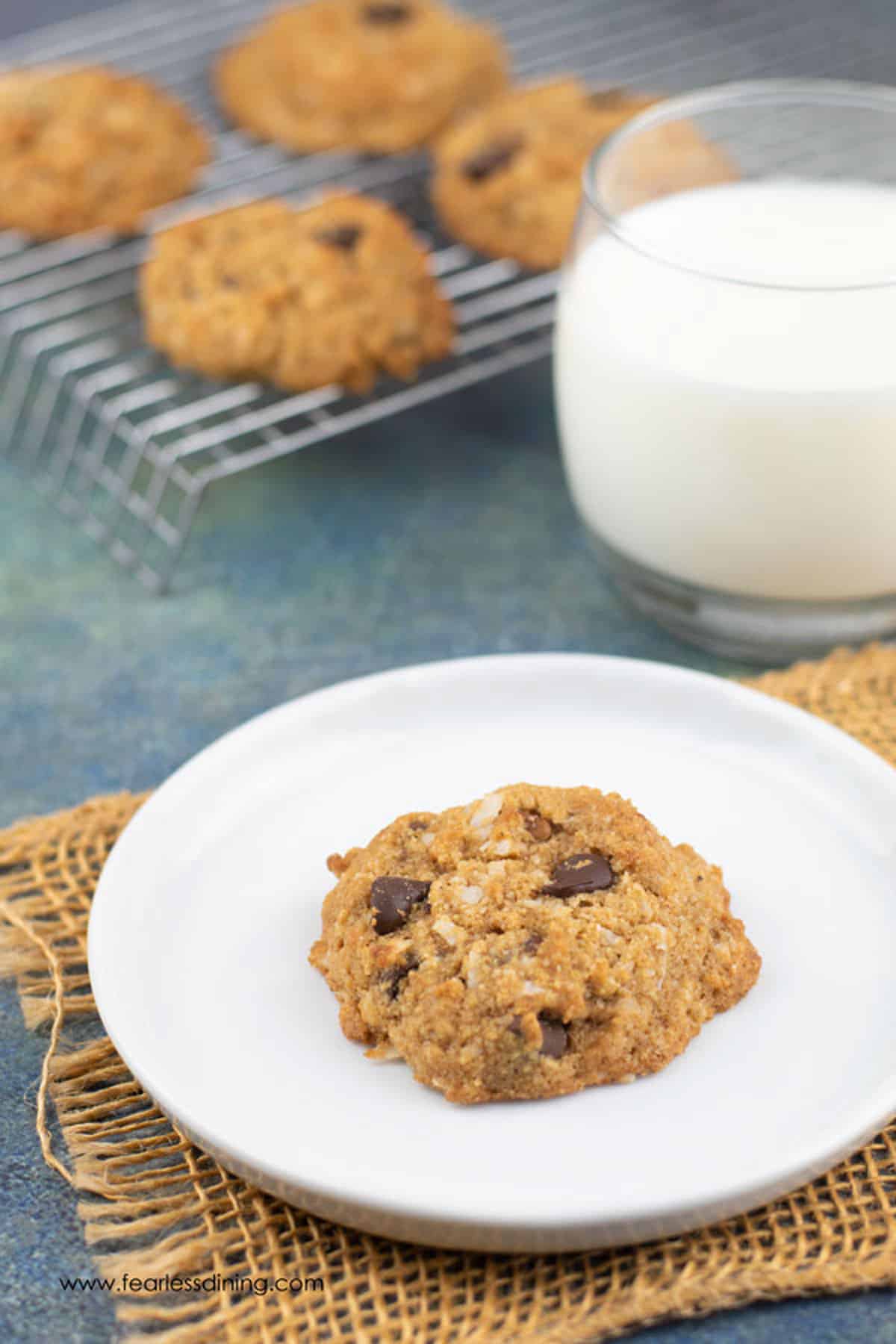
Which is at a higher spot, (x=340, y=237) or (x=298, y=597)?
(x=340, y=237)

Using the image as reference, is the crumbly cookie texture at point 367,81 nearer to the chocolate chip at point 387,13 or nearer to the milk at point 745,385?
the chocolate chip at point 387,13

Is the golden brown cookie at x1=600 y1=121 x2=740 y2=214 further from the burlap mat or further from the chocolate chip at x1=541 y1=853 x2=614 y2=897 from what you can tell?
the burlap mat

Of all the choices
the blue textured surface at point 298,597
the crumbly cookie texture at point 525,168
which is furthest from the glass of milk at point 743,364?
the crumbly cookie texture at point 525,168

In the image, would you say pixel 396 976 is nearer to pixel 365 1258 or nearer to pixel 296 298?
pixel 365 1258

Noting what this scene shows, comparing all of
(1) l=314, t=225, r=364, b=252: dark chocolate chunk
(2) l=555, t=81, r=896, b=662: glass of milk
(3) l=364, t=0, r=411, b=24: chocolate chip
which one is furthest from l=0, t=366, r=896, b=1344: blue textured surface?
(3) l=364, t=0, r=411, b=24: chocolate chip

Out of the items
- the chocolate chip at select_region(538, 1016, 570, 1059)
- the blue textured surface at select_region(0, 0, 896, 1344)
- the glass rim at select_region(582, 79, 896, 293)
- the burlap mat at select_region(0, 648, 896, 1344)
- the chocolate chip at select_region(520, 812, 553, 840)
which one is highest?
the glass rim at select_region(582, 79, 896, 293)

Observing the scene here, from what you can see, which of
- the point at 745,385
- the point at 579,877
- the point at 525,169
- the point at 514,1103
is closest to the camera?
the point at 514,1103

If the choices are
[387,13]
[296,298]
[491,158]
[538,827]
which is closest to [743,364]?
[538,827]
